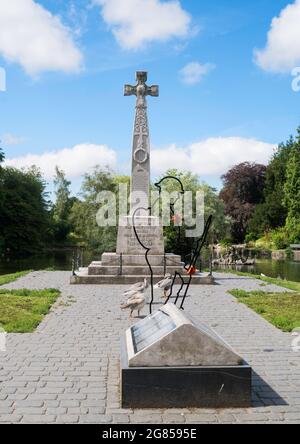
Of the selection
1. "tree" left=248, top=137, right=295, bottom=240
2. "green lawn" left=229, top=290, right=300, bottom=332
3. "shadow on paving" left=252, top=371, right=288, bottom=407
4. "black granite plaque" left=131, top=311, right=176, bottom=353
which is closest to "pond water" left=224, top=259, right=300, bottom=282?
"green lawn" left=229, top=290, right=300, bottom=332

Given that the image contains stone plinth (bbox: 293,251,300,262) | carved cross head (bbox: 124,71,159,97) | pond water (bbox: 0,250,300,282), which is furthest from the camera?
stone plinth (bbox: 293,251,300,262)

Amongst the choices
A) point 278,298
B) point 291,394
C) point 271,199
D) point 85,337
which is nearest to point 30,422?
point 291,394

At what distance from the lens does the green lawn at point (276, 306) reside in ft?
33.2

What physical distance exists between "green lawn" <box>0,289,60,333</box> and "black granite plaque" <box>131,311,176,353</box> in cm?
328

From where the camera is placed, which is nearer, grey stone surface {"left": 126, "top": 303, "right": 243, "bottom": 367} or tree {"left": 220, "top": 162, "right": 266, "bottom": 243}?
grey stone surface {"left": 126, "top": 303, "right": 243, "bottom": 367}

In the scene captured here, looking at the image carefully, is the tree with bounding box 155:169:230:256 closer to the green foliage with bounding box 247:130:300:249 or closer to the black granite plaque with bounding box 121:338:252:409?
the green foliage with bounding box 247:130:300:249

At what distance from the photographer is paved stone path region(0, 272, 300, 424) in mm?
4984

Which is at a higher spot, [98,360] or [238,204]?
[238,204]

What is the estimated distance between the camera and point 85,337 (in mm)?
8617

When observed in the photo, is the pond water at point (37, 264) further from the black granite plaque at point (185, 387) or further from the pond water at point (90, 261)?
the black granite plaque at point (185, 387)
